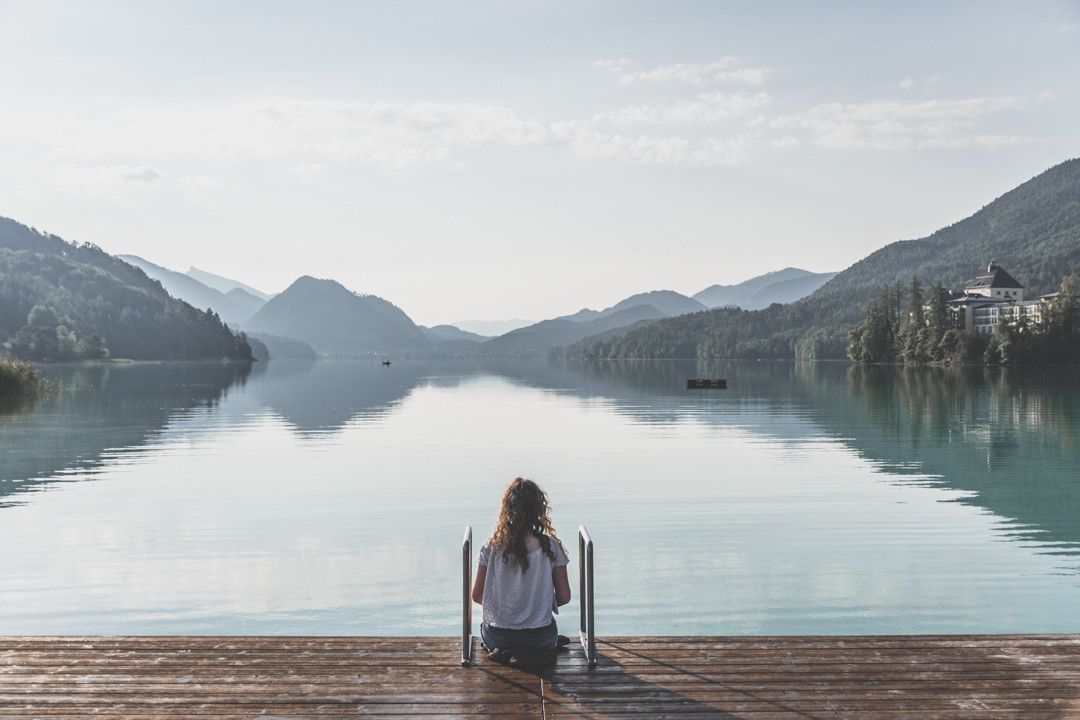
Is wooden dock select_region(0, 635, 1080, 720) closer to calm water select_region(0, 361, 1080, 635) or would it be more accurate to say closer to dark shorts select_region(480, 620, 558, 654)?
dark shorts select_region(480, 620, 558, 654)

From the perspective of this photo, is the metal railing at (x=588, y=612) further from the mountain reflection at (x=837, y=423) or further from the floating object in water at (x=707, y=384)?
the floating object in water at (x=707, y=384)

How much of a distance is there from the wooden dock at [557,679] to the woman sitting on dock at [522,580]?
307 mm

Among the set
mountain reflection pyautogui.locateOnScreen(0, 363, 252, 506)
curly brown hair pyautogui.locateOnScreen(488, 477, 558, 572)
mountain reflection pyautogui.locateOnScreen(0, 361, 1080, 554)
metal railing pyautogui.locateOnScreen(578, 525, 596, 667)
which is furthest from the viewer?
mountain reflection pyautogui.locateOnScreen(0, 363, 252, 506)

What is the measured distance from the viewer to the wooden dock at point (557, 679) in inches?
387

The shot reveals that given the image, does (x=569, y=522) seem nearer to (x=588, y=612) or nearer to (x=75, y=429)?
(x=588, y=612)

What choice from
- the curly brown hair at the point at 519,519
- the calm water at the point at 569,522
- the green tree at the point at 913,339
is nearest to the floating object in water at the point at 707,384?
the calm water at the point at 569,522

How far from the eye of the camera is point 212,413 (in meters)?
72.2

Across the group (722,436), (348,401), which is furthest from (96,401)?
(722,436)

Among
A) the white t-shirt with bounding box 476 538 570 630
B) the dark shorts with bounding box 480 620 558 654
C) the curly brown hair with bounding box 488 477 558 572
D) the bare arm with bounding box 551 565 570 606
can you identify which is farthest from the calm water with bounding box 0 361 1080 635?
the curly brown hair with bounding box 488 477 558 572

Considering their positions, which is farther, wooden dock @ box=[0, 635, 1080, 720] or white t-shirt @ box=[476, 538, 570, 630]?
white t-shirt @ box=[476, 538, 570, 630]

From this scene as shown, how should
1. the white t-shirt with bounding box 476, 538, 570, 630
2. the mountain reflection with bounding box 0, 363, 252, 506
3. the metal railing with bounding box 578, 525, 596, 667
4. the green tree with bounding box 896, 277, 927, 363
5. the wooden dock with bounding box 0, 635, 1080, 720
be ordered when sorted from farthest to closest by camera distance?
the green tree with bounding box 896, 277, 927, 363
the mountain reflection with bounding box 0, 363, 252, 506
the metal railing with bounding box 578, 525, 596, 667
the white t-shirt with bounding box 476, 538, 570, 630
the wooden dock with bounding box 0, 635, 1080, 720

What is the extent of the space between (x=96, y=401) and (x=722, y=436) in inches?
2210

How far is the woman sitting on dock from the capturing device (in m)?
10.8

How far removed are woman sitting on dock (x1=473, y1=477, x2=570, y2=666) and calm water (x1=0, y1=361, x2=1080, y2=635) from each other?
6536 millimetres
